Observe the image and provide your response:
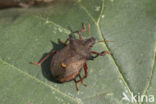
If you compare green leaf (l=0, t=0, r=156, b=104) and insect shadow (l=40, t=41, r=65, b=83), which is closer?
green leaf (l=0, t=0, r=156, b=104)

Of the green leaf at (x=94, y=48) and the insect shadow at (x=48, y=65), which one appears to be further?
the insect shadow at (x=48, y=65)

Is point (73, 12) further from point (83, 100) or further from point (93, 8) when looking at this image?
point (83, 100)

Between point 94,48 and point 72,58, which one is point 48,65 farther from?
point 94,48

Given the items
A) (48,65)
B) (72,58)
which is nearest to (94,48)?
(72,58)

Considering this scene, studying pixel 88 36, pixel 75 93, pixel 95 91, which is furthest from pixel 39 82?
pixel 88 36
